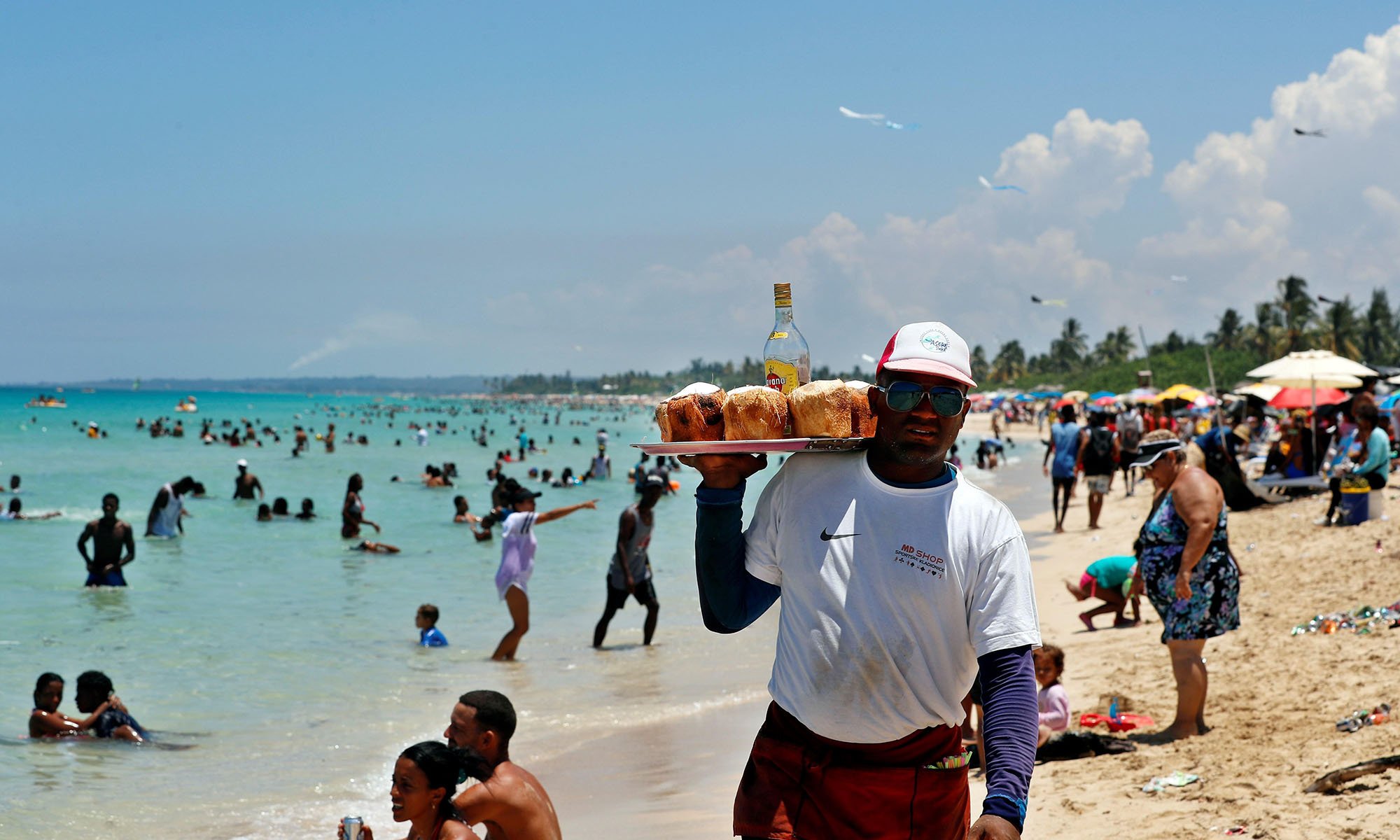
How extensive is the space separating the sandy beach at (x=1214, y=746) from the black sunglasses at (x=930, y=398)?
308 cm

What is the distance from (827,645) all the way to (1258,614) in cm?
801

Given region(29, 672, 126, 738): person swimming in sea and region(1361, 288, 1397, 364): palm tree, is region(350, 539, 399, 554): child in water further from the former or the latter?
region(1361, 288, 1397, 364): palm tree

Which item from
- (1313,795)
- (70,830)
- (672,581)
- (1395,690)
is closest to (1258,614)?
(1395,690)

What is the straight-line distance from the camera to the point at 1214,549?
6.18 meters

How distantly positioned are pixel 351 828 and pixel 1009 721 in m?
2.43

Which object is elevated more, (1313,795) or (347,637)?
(1313,795)

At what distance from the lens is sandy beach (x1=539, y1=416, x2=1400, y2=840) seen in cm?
511

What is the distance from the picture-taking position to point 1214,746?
6.11m

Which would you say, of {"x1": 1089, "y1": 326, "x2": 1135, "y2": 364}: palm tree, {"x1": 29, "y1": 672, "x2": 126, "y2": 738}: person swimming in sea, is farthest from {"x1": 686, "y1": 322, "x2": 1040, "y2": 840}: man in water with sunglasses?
{"x1": 1089, "y1": 326, "x2": 1135, "y2": 364}: palm tree

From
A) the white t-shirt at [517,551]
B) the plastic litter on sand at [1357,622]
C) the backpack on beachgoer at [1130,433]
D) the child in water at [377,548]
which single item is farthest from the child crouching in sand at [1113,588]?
the backpack on beachgoer at [1130,433]

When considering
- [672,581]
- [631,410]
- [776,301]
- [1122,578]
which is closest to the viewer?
[776,301]

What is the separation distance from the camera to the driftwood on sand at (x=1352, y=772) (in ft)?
16.6

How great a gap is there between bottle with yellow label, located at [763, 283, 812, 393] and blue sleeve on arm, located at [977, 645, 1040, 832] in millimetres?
929

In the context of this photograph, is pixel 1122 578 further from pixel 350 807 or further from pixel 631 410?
pixel 631 410
